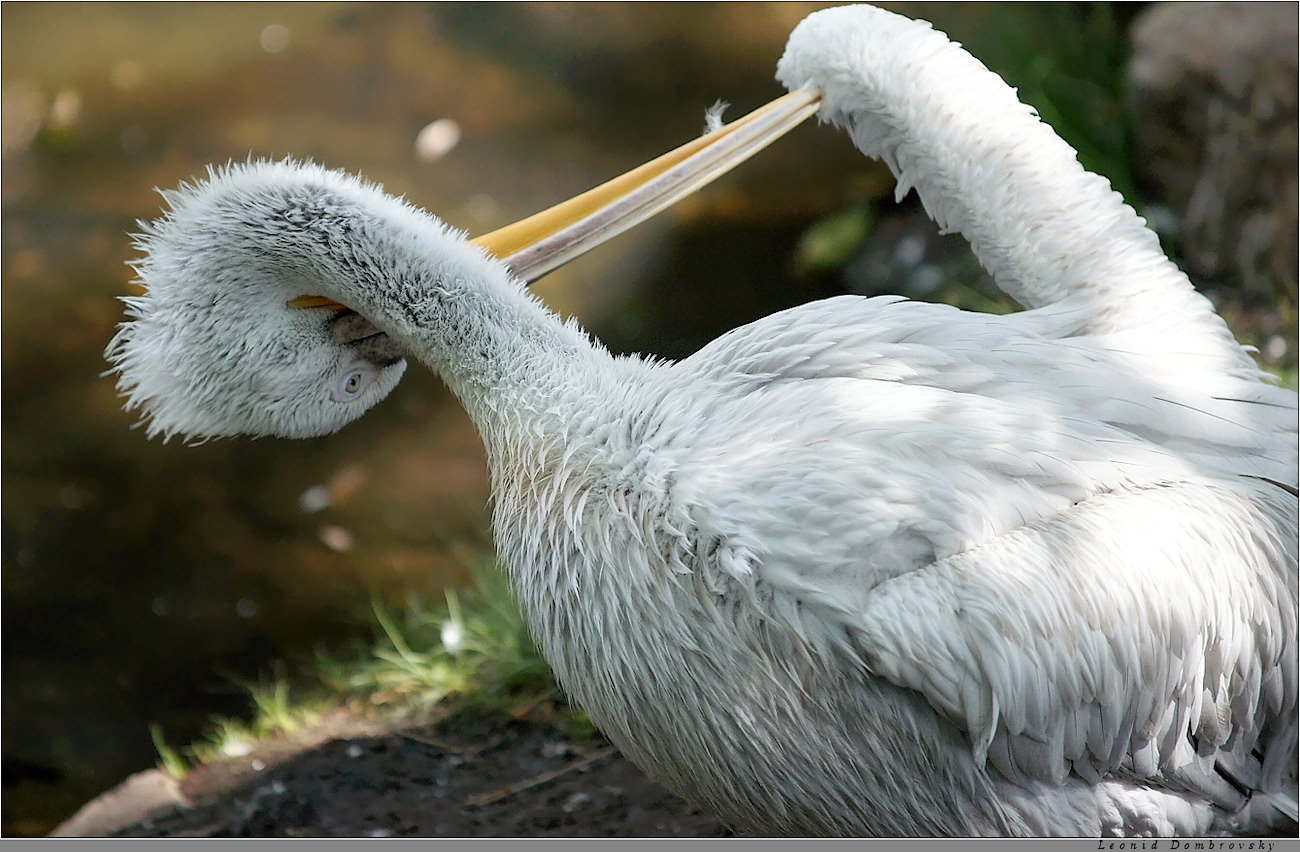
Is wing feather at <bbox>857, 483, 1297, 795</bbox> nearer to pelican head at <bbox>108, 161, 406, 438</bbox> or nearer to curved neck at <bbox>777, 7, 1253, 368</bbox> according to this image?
curved neck at <bbox>777, 7, 1253, 368</bbox>

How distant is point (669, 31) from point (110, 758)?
2.70m

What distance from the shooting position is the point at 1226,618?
1.52 metres

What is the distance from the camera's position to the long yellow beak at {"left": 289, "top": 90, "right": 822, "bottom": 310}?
1722mm

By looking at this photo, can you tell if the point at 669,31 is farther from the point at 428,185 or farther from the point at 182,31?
the point at 182,31

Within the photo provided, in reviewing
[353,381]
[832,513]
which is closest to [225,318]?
[353,381]

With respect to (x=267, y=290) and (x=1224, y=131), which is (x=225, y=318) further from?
(x=1224, y=131)

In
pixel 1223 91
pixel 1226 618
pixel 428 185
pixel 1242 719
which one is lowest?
pixel 1242 719

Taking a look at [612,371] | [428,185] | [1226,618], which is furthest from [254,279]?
[428,185]

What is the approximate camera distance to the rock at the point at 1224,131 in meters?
3.06

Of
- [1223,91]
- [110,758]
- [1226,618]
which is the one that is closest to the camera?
[1226,618]

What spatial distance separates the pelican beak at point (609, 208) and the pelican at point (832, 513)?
0.03 ft

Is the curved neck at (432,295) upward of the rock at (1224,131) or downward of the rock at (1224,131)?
downward

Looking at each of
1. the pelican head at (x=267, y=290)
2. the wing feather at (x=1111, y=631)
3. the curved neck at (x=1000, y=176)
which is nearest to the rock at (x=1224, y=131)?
the curved neck at (x=1000, y=176)

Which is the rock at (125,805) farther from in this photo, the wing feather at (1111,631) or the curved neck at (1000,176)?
the curved neck at (1000,176)
